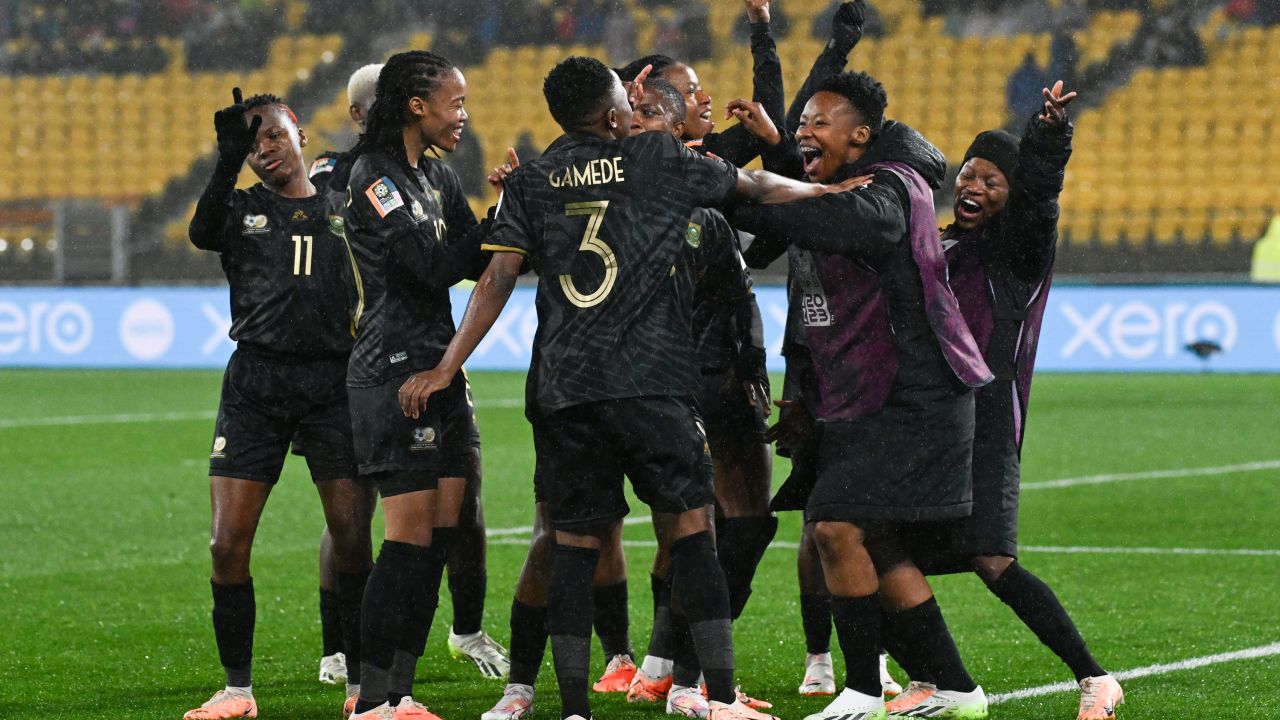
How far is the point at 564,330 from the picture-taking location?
4418 millimetres

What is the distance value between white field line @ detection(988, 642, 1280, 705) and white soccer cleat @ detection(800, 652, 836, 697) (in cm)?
47

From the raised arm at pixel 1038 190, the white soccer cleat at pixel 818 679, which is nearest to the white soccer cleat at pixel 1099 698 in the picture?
the white soccer cleat at pixel 818 679

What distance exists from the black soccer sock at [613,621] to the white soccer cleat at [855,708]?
42.2 inches

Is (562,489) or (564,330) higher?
(564,330)

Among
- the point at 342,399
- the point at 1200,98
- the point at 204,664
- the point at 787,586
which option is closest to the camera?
the point at 342,399

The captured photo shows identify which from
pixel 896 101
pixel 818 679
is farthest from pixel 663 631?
pixel 896 101

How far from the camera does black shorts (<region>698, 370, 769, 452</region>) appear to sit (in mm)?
5305

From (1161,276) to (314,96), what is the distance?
12.2 m

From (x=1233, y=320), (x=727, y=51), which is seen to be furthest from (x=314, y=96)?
(x=1233, y=320)

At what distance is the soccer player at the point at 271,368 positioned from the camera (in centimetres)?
515

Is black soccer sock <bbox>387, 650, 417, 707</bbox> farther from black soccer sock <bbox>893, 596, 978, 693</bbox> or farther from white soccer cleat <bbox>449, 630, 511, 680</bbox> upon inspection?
black soccer sock <bbox>893, 596, 978, 693</bbox>

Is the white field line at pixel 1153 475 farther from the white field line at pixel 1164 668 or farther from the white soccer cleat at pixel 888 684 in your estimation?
the white soccer cleat at pixel 888 684

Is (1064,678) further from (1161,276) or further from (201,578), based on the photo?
(1161,276)

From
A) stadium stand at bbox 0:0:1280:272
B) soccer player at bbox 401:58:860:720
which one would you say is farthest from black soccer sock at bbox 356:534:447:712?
stadium stand at bbox 0:0:1280:272
